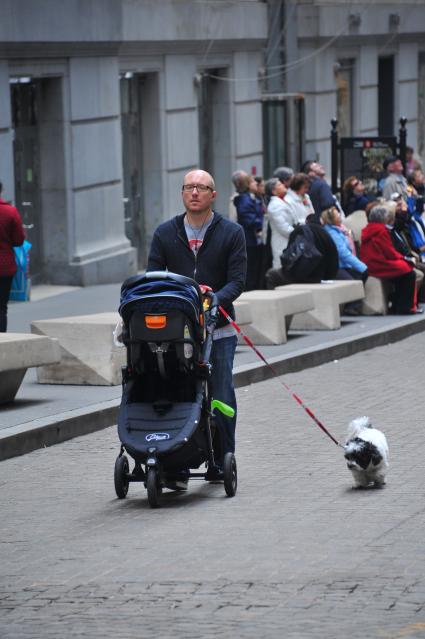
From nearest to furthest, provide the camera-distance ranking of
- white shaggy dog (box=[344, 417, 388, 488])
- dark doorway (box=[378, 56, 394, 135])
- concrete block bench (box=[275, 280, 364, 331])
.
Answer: white shaggy dog (box=[344, 417, 388, 488])
concrete block bench (box=[275, 280, 364, 331])
dark doorway (box=[378, 56, 394, 135])

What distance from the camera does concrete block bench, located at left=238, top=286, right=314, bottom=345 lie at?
604 inches

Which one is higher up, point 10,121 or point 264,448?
point 10,121

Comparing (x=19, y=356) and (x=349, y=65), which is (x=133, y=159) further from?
(x=19, y=356)

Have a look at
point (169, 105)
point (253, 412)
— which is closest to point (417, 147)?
point (169, 105)

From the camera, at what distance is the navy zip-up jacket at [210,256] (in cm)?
895

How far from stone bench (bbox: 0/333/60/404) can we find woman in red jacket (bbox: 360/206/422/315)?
7092 millimetres

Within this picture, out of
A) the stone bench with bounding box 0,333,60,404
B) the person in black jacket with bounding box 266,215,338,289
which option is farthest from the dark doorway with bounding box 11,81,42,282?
the stone bench with bounding box 0,333,60,404

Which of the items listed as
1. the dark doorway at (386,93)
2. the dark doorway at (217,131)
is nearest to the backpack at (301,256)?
the dark doorway at (217,131)

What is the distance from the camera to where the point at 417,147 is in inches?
1419

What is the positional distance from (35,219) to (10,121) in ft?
6.89

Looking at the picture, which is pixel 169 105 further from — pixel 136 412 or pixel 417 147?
pixel 136 412

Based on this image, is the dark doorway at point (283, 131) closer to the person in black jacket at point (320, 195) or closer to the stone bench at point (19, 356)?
the person in black jacket at point (320, 195)

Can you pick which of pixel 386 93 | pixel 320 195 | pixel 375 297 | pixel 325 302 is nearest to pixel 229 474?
pixel 325 302

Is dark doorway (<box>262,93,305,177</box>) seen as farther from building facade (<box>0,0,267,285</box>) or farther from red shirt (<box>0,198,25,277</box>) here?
red shirt (<box>0,198,25,277</box>)
